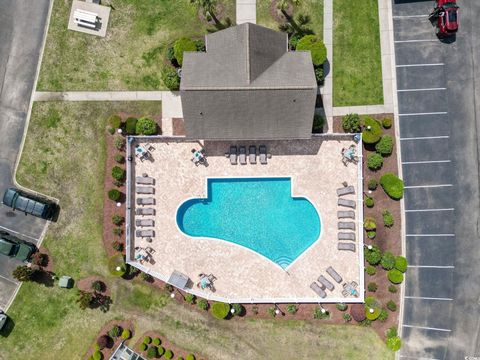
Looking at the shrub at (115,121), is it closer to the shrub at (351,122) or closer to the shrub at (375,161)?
the shrub at (351,122)

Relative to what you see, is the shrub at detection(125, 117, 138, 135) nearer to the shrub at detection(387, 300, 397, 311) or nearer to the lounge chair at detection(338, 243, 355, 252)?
the lounge chair at detection(338, 243, 355, 252)

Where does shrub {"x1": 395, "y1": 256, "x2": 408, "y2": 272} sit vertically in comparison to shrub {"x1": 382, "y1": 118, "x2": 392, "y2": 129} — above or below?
below

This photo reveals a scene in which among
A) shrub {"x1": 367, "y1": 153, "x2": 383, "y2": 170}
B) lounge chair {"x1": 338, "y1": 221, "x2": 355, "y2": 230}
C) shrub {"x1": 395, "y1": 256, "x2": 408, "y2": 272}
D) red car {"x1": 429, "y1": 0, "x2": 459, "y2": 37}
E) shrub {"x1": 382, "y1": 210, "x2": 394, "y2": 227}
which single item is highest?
red car {"x1": 429, "y1": 0, "x2": 459, "y2": 37}

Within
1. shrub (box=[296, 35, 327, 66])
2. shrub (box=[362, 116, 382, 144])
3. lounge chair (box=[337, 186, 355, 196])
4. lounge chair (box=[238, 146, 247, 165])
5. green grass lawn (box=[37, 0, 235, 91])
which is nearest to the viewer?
shrub (box=[296, 35, 327, 66])

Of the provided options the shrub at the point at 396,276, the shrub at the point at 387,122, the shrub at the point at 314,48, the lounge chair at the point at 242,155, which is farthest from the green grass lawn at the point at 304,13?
the shrub at the point at 396,276

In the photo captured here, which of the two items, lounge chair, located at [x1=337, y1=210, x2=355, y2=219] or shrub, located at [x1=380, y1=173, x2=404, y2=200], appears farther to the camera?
lounge chair, located at [x1=337, y1=210, x2=355, y2=219]

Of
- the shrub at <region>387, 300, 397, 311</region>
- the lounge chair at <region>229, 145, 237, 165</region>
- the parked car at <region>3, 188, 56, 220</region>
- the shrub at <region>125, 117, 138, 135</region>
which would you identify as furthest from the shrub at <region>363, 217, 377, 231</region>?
the parked car at <region>3, 188, 56, 220</region>

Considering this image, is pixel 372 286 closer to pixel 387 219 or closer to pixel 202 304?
pixel 387 219
